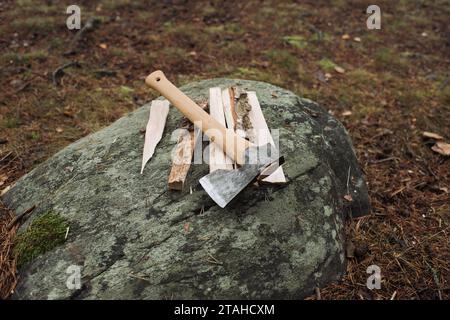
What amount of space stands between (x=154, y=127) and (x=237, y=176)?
1.35 m

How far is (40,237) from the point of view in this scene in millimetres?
2957

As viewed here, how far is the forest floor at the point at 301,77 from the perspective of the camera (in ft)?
11.9

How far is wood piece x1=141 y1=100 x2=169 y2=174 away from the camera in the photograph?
140 inches

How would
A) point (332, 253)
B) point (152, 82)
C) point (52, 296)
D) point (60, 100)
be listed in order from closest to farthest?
point (52, 296), point (332, 253), point (152, 82), point (60, 100)

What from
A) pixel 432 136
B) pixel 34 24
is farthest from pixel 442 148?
pixel 34 24

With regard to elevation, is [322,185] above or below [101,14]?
below

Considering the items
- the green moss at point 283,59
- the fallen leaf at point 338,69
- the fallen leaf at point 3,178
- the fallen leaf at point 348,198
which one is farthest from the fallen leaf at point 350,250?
the fallen leaf at point 338,69

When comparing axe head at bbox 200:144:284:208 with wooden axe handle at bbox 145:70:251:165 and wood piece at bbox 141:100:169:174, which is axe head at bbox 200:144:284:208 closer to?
wooden axe handle at bbox 145:70:251:165

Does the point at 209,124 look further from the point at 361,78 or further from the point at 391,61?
the point at 391,61

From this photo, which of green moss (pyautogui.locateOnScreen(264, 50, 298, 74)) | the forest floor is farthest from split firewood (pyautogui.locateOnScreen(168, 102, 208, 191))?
green moss (pyautogui.locateOnScreen(264, 50, 298, 74))

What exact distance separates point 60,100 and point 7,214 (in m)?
2.86
